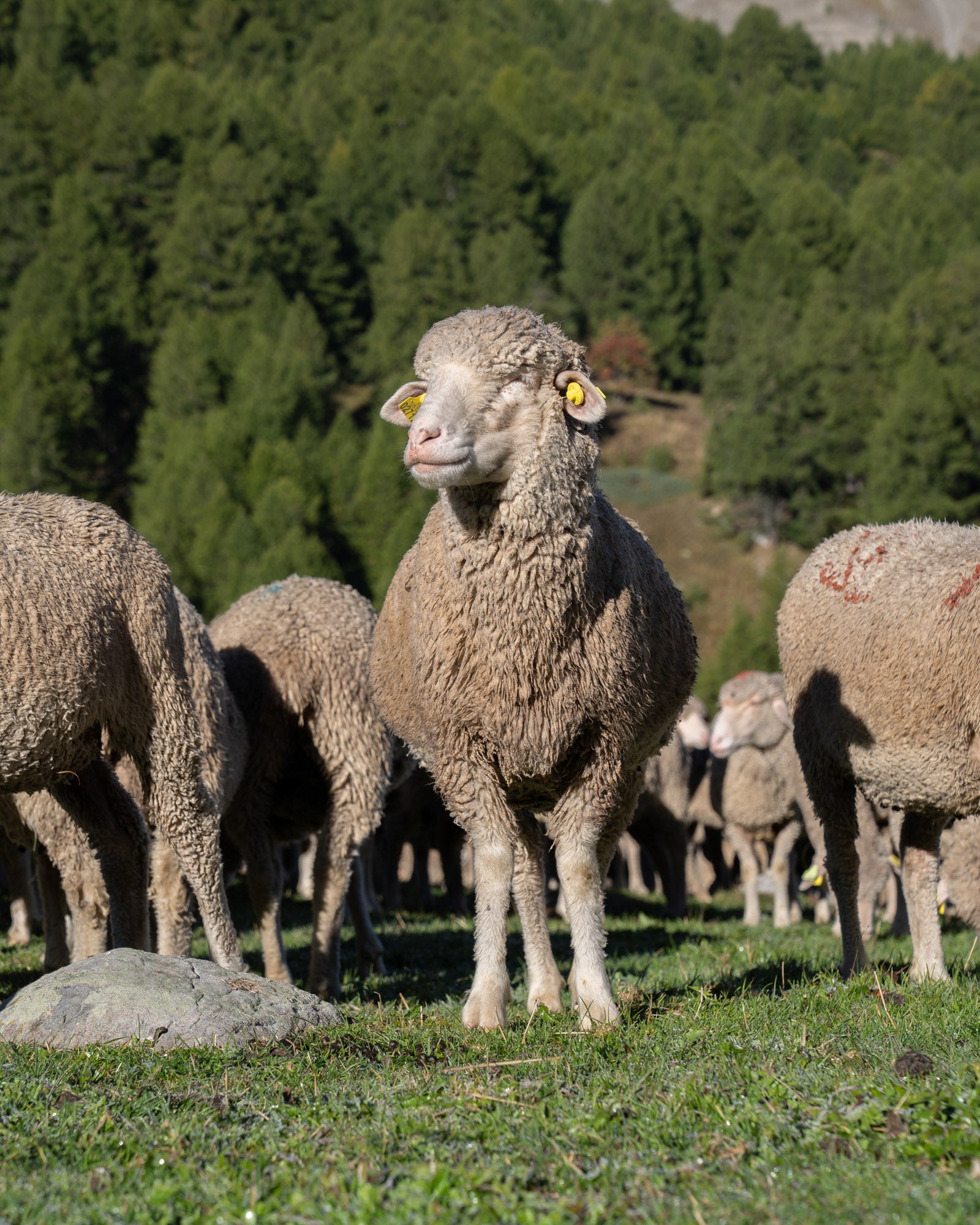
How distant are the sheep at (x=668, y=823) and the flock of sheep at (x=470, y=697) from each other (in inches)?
172

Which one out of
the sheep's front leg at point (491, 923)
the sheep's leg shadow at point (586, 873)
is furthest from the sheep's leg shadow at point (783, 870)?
the sheep's front leg at point (491, 923)

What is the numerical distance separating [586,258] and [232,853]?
76452 millimetres

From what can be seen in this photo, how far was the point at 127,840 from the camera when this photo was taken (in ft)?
22.0

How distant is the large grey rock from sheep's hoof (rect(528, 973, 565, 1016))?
32.3 inches

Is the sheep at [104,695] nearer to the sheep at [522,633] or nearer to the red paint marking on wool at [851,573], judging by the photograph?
the sheep at [522,633]

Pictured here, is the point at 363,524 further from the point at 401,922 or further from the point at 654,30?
the point at 654,30

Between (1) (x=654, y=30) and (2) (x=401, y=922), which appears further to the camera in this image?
(1) (x=654, y=30)

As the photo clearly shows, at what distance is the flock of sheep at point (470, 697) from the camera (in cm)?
520

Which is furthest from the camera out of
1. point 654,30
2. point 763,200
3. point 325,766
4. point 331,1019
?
point 654,30

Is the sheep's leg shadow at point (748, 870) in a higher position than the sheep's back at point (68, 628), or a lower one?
lower

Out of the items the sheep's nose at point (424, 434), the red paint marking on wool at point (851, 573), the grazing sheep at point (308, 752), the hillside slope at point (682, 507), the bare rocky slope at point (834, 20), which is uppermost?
the bare rocky slope at point (834, 20)

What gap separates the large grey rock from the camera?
470 cm

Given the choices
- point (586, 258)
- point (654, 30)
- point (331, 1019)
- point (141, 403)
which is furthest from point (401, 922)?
point (654, 30)

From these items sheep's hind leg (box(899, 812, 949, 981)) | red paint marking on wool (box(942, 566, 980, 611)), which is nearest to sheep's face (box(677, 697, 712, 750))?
sheep's hind leg (box(899, 812, 949, 981))
